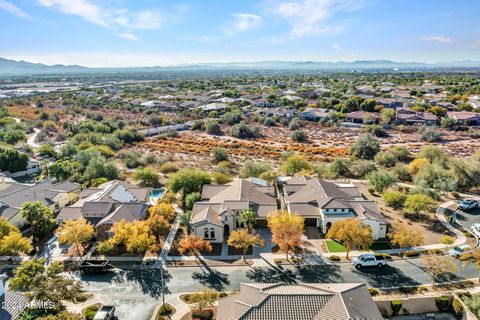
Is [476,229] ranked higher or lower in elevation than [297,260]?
higher

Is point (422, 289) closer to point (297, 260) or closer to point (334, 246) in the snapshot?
point (334, 246)

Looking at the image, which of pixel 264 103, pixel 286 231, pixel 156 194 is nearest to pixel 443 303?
pixel 286 231

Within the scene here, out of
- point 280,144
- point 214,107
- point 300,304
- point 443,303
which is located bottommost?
point 280,144

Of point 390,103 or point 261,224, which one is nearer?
point 261,224

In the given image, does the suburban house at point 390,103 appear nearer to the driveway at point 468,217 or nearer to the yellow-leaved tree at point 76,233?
the driveway at point 468,217

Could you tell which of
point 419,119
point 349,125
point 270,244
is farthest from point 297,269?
point 419,119

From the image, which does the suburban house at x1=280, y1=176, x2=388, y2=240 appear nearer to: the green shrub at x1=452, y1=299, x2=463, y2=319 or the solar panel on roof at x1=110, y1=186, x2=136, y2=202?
the green shrub at x1=452, y1=299, x2=463, y2=319
